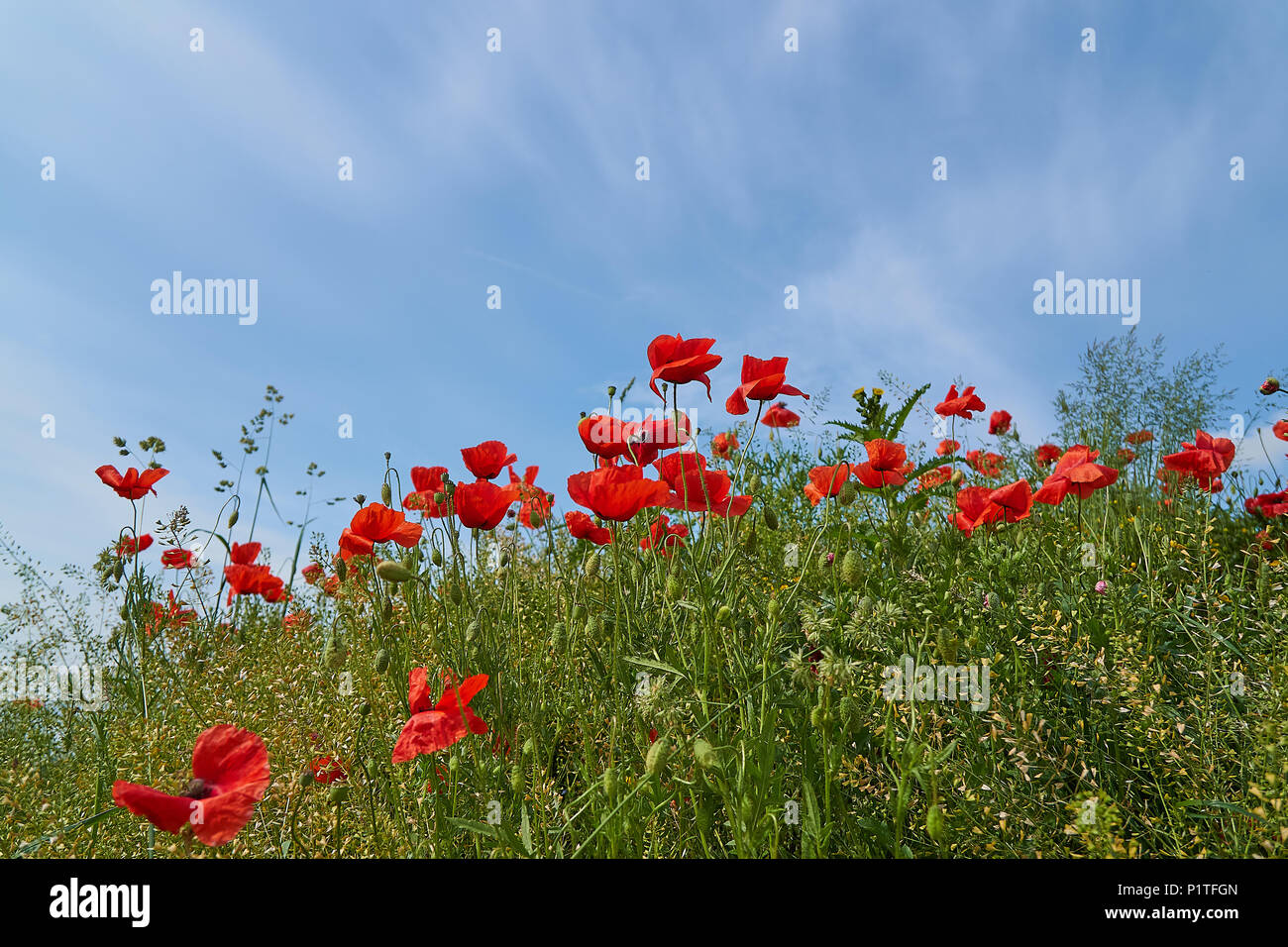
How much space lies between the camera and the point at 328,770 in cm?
156

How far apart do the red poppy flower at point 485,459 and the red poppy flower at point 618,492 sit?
1.85ft

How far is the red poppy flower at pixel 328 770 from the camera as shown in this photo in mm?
1509

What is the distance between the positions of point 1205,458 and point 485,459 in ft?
7.68

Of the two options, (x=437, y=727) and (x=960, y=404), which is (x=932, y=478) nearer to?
(x=960, y=404)

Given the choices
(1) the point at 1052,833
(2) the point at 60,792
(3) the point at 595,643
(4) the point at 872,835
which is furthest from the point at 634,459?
(2) the point at 60,792

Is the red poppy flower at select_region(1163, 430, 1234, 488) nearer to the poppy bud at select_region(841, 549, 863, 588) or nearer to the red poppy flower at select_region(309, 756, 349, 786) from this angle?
the poppy bud at select_region(841, 549, 863, 588)

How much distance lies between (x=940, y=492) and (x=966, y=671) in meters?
1.26

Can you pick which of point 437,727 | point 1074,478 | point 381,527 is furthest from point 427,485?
point 1074,478

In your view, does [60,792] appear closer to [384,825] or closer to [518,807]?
[384,825]

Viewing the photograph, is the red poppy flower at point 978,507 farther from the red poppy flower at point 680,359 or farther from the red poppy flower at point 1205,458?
the red poppy flower at point 1205,458

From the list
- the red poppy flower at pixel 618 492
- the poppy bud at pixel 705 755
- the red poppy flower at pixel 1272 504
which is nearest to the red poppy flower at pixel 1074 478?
the red poppy flower at pixel 1272 504

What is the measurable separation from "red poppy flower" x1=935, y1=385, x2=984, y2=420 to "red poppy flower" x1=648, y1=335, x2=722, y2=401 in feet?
4.55

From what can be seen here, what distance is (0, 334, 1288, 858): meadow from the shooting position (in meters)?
1.24

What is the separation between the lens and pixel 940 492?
2.67 m
